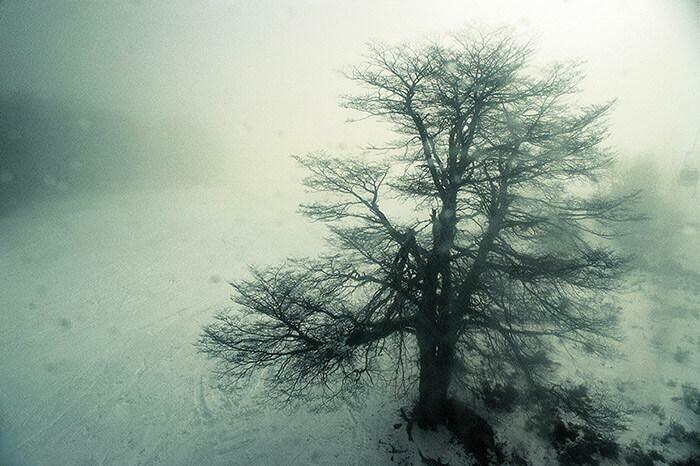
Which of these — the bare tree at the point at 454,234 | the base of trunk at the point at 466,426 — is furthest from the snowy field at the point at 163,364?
the bare tree at the point at 454,234

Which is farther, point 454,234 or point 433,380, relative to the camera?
point 433,380

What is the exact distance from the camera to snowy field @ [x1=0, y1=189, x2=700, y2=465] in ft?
30.7

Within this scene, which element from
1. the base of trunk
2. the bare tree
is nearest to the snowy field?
the base of trunk

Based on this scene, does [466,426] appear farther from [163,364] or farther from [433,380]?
[163,364]

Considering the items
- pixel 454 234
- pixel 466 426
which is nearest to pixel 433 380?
pixel 466 426

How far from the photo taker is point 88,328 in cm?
1598

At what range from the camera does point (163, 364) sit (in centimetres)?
1330

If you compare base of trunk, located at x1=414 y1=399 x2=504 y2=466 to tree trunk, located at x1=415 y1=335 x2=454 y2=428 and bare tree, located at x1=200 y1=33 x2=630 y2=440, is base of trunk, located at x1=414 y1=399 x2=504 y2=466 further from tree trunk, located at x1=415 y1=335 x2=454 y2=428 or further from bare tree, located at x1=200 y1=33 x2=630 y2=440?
bare tree, located at x1=200 y1=33 x2=630 y2=440

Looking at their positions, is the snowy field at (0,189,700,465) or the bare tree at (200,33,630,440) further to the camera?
the snowy field at (0,189,700,465)

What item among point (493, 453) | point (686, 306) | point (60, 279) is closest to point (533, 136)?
point (493, 453)

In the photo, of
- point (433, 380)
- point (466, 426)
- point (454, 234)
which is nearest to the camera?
point (454, 234)

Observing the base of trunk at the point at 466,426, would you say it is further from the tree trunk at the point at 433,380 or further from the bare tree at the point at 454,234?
the bare tree at the point at 454,234

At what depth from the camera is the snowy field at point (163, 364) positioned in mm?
9367

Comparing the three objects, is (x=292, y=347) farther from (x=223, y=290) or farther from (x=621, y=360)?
(x=223, y=290)
